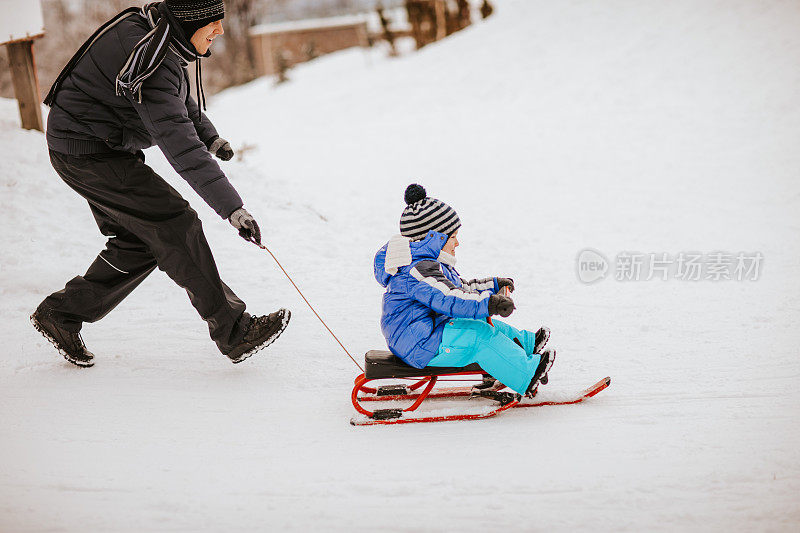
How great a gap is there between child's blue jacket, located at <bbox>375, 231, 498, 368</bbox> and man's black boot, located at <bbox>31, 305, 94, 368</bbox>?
5.47 ft

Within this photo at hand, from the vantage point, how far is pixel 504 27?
46.7ft

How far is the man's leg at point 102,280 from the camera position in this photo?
3.56 metres

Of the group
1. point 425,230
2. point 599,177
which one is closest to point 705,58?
point 599,177

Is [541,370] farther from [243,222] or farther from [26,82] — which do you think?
[26,82]

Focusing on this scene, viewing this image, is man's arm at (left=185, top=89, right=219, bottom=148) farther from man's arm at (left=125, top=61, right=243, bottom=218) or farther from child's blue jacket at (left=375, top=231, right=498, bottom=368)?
child's blue jacket at (left=375, top=231, right=498, bottom=368)

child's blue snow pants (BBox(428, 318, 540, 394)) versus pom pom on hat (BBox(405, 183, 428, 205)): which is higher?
pom pom on hat (BBox(405, 183, 428, 205))

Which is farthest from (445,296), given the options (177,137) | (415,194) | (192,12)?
(192,12)

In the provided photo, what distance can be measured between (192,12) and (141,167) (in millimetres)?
777

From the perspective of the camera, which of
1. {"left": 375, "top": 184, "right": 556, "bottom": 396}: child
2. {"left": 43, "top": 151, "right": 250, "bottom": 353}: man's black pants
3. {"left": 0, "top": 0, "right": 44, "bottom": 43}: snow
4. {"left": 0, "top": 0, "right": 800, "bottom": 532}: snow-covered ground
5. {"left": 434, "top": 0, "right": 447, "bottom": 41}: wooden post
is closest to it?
{"left": 0, "top": 0, "right": 800, "bottom": 532}: snow-covered ground

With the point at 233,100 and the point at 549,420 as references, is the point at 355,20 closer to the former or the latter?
the point at 233,100

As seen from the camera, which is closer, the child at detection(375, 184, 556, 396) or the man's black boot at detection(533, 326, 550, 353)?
the child at detection(375, 184, 556, 396)

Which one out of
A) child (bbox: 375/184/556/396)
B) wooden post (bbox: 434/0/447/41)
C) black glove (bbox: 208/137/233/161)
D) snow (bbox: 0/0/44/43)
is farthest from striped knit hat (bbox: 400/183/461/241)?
wooden post (bbox: 434/0/447/41)

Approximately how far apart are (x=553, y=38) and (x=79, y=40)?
1563cm

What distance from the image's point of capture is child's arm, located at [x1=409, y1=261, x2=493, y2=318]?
301cm
